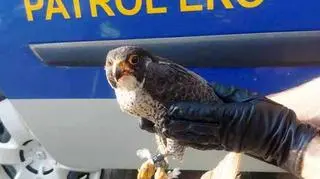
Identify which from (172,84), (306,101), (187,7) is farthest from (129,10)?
(172,84)

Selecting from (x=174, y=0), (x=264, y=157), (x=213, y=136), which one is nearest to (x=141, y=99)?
(x=213, y=136)

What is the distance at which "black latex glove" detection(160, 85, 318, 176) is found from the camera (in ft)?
4.12

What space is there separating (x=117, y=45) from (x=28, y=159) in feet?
2.78

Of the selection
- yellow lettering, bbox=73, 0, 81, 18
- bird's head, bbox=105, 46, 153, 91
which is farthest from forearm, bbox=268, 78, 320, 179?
yellow lettering, bbox=73, 0, 81, 18

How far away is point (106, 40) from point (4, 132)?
85 cm

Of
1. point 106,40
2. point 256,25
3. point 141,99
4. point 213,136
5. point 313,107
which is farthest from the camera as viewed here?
point 106,40

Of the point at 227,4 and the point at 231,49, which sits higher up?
the point at 227,4

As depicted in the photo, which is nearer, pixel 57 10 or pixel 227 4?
pixel 227 4

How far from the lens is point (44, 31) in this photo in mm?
2312

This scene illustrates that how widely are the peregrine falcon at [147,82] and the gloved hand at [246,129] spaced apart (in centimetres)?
4

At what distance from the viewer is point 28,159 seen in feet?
9.37

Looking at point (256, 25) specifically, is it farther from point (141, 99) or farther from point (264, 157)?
point (141, 99)

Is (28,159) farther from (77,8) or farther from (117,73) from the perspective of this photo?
(117,73)

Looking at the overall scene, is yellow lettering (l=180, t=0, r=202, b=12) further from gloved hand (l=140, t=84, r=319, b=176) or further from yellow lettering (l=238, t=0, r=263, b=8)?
gloved hand (l=140, t=84, r=319, b=176)
